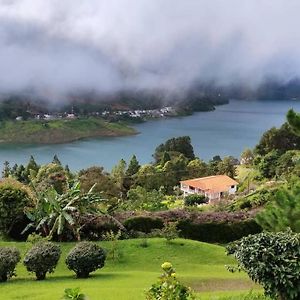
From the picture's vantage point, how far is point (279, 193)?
31.9 ft

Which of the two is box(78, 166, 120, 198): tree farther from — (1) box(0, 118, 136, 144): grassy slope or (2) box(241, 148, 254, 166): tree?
(1) box(0, 118, 136, 144): grassy slope

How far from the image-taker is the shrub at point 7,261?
33.1 feet

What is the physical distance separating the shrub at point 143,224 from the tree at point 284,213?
717 cm

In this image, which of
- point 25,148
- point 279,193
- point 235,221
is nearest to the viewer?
point 279,193

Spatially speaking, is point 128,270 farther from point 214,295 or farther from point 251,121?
point 251,121

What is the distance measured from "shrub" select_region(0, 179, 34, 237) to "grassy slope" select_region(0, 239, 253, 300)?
46.7 inches

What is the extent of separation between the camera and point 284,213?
9438mm

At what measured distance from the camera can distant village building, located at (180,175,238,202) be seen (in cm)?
3969

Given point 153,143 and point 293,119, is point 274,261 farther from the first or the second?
point 153,143

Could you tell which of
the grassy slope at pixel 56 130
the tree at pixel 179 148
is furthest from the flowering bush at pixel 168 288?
the grassy slope at pixel 56 130

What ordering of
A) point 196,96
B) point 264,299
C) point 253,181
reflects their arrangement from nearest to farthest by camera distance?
point 264,299
point 253,181
point 196,96

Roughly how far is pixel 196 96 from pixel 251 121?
4907cm

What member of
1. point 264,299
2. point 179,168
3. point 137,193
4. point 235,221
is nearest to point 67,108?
point 179,168

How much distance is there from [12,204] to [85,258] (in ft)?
19.8
